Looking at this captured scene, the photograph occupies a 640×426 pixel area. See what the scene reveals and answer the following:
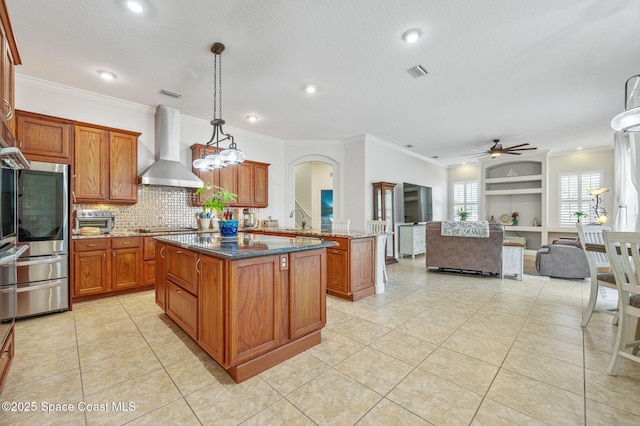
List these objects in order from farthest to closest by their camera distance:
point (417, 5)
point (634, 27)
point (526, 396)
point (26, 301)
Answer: point (26, 301) → point (634, 27) → point (417, 5) → point (526, 396)

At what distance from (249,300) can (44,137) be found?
357 centimetres

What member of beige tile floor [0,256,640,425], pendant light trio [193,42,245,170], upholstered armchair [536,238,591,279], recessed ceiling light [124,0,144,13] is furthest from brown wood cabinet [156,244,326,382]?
upholstered armchair [536,238,591,279]

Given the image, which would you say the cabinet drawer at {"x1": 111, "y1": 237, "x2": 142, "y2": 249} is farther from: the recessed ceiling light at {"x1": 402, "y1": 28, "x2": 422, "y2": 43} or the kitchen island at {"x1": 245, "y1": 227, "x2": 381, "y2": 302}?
the recessed ceiling light at {"x1": 402, "y1": 28, "x2": 422, "y2": 43}

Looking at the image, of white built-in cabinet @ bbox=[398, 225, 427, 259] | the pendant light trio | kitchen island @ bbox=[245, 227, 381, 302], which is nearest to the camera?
the pendant light trio

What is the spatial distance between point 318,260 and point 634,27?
3730mm

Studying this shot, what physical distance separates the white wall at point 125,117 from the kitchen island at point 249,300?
2.93 meters

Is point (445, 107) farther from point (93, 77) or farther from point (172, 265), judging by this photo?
point (93, 77)

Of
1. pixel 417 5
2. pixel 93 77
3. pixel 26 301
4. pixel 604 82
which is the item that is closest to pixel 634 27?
pixel 604 82

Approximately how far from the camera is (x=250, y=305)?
196 centimetres

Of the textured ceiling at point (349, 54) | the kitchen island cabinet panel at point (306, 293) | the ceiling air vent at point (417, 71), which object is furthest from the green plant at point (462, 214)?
the kitchen island cabinet panel at point (306, 293)

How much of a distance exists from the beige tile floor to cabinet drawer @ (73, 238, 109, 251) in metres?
0.80

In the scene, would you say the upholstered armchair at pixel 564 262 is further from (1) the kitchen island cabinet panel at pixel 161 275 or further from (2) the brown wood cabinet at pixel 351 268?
(1) the kitchen island cabinet panel at pixel 161 275

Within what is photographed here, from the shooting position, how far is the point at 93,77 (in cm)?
354

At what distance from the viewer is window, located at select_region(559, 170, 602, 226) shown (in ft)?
24.9
